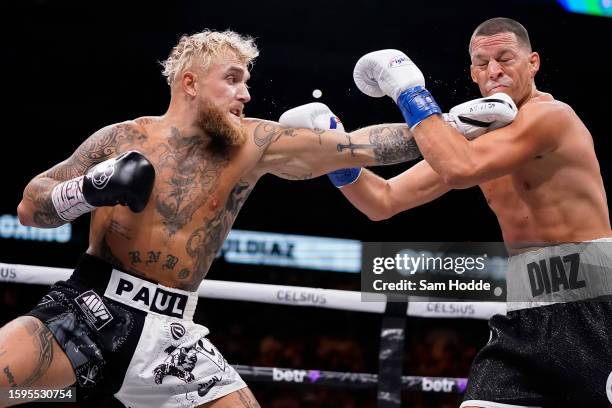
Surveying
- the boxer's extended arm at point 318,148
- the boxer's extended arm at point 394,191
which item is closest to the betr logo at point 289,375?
the boxer's extended arm at point 394,191

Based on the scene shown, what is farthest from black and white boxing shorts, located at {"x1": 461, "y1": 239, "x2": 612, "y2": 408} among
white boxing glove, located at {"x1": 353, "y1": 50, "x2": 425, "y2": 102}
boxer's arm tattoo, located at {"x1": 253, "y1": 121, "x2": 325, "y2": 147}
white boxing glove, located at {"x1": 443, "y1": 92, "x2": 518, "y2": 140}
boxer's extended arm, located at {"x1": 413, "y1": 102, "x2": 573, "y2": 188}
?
boxer's arm tattoo, located at {"x1": 253, "y1": 121, "x2": 325, "y2": 147}

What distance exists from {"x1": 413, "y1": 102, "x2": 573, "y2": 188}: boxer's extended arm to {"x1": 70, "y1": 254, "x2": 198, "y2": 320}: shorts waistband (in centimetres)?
87

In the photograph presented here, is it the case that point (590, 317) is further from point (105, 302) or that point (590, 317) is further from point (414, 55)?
point (414, 55)

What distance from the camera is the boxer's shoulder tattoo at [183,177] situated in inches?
92.1

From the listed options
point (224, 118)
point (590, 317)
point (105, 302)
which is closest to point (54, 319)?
point (105, 302)

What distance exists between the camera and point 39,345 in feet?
7.11

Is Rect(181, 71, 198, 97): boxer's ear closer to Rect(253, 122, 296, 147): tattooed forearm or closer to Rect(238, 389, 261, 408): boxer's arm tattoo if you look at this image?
Rect(253, 122, 296, 147): tattooed forearm

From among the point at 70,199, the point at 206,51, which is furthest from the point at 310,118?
the point at 70,199

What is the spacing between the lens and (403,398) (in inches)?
234

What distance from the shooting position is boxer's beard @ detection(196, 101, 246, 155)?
242 cm

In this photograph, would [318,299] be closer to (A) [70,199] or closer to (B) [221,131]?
(B) [221,131]

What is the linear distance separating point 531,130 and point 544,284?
0.45 meters

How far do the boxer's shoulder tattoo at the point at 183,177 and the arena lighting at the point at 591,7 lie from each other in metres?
4.20

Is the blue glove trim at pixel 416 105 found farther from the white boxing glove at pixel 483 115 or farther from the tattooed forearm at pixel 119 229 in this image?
the tattooed forearm at pixel 119 229
